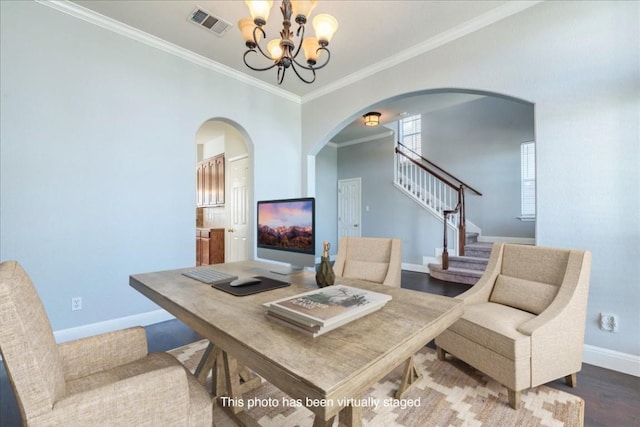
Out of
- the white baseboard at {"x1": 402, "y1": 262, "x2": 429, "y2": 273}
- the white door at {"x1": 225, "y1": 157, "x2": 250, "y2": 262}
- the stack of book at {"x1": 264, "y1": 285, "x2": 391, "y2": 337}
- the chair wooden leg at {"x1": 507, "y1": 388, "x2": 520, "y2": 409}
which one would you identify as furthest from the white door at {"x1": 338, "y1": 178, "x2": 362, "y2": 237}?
the stack of book at {"x1": 264, "y1": 285, "x2": 391, "y2": 337}

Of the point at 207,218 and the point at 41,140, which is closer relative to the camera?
the point at 41,140

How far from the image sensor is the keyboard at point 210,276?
150cm

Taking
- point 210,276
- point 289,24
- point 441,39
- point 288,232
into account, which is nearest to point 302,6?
point 289,24

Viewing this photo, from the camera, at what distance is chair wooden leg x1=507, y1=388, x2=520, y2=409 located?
1.55m

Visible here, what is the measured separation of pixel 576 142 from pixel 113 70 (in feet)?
13.1

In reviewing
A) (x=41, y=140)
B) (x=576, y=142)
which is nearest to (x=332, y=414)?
(x=576, y=142)

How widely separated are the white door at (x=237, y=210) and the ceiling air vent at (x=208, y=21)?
2131 mm

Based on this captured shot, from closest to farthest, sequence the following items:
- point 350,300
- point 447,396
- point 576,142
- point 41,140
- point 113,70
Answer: point 350,300 → point 447,396 → point 576,142 → point 41,140 → point 113,70

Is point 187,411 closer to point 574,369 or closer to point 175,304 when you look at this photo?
point 175,304

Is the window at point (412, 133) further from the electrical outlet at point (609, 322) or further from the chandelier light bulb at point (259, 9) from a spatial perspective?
the chandelier light bulb at point (259, 9)

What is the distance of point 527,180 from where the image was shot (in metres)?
4.88

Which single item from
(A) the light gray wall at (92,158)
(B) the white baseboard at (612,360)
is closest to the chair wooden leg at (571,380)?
(B) the white baseboard at (612,360)

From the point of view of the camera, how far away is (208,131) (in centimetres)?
555

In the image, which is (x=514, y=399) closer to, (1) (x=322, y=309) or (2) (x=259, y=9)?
(1) (x=322, y=309)
